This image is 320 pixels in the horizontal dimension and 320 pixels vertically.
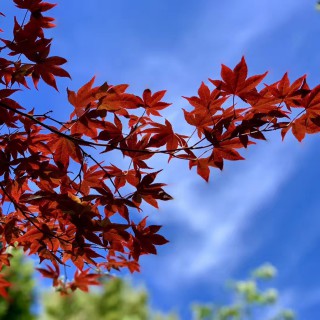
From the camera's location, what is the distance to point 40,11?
7.65ft

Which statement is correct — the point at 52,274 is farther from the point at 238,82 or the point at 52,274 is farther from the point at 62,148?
the point at 238,82

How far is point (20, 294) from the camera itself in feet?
47.7

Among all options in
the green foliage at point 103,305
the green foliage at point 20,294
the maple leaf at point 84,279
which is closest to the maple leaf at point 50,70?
the maple leaf at point 84,279

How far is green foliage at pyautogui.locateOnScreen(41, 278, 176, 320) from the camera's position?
1823 cm

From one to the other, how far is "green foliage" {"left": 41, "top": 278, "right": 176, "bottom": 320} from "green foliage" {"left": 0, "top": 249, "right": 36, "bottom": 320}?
3.20 metres

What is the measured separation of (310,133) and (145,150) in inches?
32.3

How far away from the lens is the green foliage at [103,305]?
59.8 ft

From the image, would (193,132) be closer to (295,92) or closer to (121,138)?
(121,138)

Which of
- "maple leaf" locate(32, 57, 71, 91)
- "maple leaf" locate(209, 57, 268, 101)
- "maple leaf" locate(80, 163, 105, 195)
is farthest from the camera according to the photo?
"maple leaf" locate(80, 163, 105, 195)

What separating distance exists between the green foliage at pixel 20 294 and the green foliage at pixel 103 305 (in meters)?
3.20

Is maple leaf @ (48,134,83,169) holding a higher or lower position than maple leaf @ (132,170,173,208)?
higher

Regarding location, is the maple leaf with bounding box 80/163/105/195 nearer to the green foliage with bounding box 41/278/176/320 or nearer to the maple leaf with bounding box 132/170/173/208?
the maple leaf with bounding box 132/170/173/208

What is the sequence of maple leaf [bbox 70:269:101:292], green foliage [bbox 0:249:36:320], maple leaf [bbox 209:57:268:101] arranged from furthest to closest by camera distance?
green foliage [bbox 0:249:36:320], maple leaf [bbox 70:269:101:292], maple leaf [bbox 209:57:268:101]

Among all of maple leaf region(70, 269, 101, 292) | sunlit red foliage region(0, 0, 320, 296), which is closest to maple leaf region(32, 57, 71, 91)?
sunlit red foliage region(0, 0, 320, 296)
